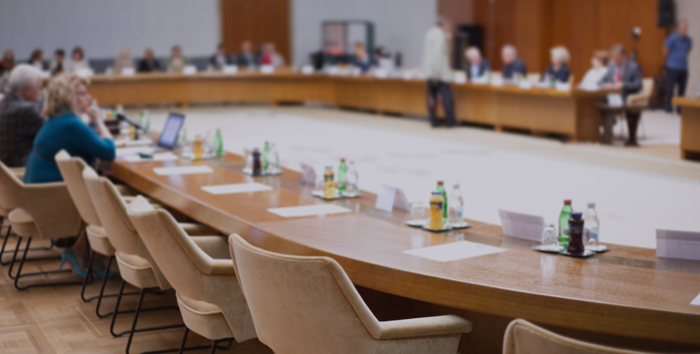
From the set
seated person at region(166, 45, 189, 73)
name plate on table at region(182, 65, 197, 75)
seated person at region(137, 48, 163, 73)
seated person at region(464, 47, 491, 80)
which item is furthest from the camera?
seated person at region(137, 48, 163, 73)

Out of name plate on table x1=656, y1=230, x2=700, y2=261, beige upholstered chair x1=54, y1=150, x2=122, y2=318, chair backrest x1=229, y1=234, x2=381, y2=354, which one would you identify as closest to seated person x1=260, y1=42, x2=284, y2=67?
beige upholstered chair x1=54, y1=150, x2=122, y2=318

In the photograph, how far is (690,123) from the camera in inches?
316

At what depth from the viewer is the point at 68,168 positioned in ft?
12.7

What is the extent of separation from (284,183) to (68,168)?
1088 mm

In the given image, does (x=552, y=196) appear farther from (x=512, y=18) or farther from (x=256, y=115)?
(x=512, y=18)

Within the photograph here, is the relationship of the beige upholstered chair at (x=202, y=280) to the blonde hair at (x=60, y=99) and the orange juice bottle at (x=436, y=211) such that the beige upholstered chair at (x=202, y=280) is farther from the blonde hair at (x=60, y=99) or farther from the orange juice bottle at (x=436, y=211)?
the blonde hair at (x=60, y=99)

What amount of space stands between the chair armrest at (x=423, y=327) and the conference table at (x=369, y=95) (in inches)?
307

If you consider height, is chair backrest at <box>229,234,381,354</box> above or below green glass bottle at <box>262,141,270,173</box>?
below

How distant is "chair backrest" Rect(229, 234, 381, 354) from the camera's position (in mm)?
2088

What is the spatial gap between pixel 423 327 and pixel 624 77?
840 cm

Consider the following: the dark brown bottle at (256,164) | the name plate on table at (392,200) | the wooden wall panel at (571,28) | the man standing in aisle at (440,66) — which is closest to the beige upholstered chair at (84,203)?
the dark brown bottle at (256,164)

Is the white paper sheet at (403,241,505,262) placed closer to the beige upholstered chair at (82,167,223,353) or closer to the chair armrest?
the chair armrest

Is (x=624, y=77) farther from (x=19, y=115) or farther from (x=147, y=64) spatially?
(x=147, y=64)

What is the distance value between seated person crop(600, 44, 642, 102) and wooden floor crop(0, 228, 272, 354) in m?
7.23
